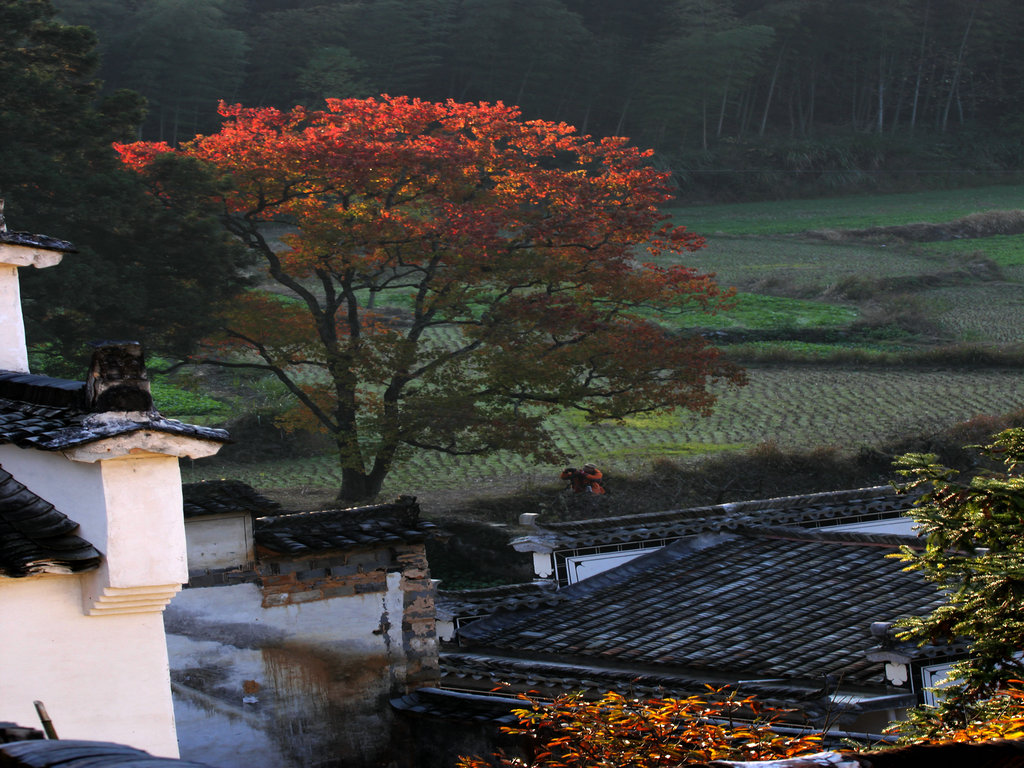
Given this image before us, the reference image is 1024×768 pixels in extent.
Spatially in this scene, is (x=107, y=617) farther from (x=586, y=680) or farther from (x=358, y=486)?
(x=358, y=486)

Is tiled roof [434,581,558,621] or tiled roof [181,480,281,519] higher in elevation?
tiled roof [181,480,281,519]

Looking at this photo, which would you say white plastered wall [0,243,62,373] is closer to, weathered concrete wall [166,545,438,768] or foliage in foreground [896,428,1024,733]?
weathered concrete wall [166,545,438,768]

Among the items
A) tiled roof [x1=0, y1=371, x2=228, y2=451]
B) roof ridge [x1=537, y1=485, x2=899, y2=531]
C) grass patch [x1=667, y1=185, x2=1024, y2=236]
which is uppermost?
grass patch [x1=667, y1=185, x2=1024, y2=236]

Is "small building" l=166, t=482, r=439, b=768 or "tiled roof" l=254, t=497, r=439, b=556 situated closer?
"small building" l=166, t=482, r=439, b=768

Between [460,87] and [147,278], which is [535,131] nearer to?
[147,278]

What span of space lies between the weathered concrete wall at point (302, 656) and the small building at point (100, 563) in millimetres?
2646

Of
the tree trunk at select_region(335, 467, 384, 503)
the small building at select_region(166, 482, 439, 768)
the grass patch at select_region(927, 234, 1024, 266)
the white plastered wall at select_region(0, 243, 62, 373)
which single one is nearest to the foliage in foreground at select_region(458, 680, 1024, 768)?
the small building at select_region(166, 482, 439, 768)

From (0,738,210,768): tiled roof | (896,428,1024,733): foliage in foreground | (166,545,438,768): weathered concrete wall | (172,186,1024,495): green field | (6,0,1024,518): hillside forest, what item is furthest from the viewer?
(172,186,1024,495): green field

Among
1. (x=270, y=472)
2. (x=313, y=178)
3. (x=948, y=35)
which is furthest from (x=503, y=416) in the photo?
(x=948, y=35)

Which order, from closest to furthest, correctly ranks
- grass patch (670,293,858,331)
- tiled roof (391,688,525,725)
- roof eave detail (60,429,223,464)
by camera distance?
roof eave detail (60,429,223,464), tiled roof (391,688,525,725), grass patch (670,293,858,331)

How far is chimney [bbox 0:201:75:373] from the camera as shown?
699cm

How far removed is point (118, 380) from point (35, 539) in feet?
2.70

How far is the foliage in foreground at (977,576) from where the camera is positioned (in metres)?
5.40

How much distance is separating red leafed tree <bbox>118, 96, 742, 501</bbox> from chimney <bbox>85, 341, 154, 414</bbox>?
13056 millimetres
